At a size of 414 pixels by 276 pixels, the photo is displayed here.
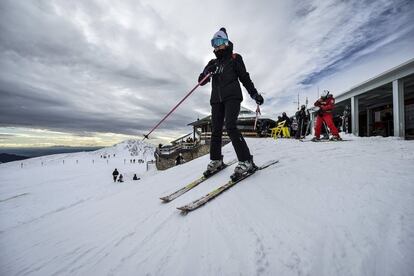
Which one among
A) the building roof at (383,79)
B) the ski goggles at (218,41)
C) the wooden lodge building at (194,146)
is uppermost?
A: the building roof at (383,79)

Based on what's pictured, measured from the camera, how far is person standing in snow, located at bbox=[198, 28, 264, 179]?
326 centimetres

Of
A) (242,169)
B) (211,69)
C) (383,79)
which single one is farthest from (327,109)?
(242,169)

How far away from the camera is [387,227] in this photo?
146 cm

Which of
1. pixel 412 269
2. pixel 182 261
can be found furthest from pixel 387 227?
pixel 182 261

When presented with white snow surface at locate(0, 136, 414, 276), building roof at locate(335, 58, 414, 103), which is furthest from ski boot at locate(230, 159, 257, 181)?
building roof at locate(335, 58, 414, 103)

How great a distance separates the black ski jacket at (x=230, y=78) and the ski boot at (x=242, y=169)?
1061 mm

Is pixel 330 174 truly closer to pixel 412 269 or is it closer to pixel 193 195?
pixel 412 269

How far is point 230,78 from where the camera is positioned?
3.34 meters

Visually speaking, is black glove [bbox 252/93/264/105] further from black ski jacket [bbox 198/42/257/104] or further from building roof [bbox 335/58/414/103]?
building roof [bbox 335/58/414/103]

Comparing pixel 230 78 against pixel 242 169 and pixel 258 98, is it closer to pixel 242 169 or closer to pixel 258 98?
pixel 258 98

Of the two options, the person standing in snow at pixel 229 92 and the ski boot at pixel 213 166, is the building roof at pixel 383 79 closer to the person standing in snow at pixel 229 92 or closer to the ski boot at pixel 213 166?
the person standing in snow at pixel 229 92

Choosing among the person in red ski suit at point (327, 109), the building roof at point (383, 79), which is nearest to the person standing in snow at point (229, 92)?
the person in red ski suit at point (327, 109)

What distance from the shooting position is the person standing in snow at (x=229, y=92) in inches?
128

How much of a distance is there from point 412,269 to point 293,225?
684 millimetres
